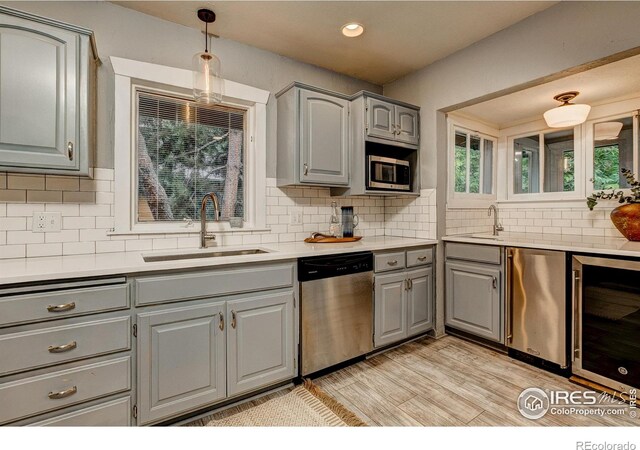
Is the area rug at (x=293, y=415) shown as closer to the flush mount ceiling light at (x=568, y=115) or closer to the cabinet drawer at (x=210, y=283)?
the cabinet drawer at (x=210, y=283)

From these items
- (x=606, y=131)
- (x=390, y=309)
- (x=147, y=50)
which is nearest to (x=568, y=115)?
(x=606, y=131)

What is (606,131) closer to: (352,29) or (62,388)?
(352,29)

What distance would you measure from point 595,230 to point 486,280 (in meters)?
1.28

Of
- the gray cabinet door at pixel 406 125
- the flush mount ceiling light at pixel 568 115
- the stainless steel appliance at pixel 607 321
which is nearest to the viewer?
the stainless steel appliance at pixel 607 321

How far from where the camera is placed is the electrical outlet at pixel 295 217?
2.86m

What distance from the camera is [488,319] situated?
2715mm

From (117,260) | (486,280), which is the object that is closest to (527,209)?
(486,280)

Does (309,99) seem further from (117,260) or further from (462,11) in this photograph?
(117,260)

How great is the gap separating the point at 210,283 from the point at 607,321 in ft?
8.36

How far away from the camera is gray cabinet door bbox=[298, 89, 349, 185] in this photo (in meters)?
2.57

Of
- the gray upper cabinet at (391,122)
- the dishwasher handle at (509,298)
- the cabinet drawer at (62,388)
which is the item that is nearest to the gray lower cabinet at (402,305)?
the dishwasher handle at (509,298)

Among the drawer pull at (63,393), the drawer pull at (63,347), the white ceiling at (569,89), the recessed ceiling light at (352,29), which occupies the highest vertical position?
the recessed ceiling light at (352,29)

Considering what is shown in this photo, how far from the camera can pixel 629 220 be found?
8.20 feet

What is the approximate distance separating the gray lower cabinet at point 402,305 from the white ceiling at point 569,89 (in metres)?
1.82
